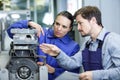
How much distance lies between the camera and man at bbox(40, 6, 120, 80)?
6.23ft

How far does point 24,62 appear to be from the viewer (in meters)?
1.70

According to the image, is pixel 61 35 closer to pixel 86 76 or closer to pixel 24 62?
pixel 86 76

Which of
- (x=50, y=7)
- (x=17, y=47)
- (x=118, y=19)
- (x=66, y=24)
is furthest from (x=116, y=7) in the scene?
(x=50, y=7)

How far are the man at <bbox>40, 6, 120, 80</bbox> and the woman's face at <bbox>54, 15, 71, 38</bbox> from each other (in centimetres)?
29

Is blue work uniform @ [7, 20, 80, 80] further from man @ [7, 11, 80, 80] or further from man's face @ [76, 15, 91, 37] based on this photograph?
man's face @ [76, 15, 91, 37]

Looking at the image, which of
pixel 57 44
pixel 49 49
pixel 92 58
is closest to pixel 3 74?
pixel 49 49

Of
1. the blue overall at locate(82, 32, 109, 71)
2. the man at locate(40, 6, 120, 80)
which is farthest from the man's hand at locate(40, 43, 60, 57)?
the blue overall at locate(82, 32, 109, 71)

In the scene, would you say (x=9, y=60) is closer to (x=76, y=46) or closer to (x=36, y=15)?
(x=76, y=46)

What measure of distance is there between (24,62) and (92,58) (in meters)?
0.51

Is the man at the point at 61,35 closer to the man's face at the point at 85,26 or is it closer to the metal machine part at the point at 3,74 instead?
the man's face at the point at 85,26

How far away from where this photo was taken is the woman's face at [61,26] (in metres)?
2.40

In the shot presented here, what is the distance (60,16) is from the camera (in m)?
2.41

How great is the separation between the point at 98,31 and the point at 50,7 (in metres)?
6.97

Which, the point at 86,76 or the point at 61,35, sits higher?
the point at 61,35
